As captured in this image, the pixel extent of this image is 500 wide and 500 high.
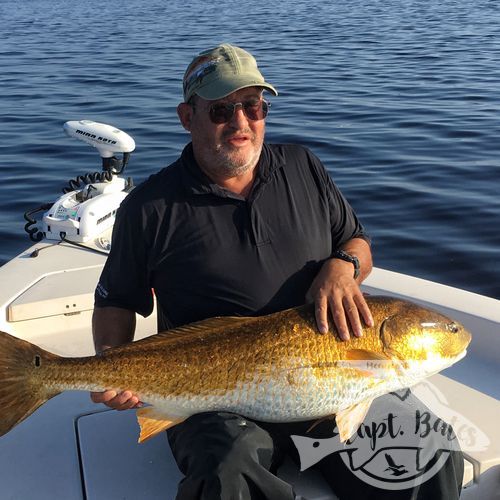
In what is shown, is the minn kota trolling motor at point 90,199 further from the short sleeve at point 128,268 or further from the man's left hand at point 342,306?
the man's left hand at point 342,306

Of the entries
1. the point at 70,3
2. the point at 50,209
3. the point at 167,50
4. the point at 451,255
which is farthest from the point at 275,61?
the point at 70,3

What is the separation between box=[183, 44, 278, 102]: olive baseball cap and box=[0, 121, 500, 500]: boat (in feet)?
5.05

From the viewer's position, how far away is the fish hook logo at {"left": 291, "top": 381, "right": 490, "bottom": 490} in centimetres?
289

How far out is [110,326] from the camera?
328cm

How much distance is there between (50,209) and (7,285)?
81 centimetres

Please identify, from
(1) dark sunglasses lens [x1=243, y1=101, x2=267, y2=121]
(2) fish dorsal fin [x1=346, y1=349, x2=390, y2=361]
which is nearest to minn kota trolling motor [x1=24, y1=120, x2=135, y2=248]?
(1) dark sunglasses lens [x1=243, y1=101, x2=267, y2=121]

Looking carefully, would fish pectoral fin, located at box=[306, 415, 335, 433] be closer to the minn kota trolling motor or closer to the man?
the man

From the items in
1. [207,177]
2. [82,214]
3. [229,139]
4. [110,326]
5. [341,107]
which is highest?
[229,139]

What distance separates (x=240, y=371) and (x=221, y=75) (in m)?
1.26

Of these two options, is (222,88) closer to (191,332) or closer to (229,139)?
(229,139)

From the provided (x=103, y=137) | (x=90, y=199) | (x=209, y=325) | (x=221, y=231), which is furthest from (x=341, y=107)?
(x=209, y=325)

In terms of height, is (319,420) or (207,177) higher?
(207,177)

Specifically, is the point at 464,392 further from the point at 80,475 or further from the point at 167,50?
the point at 167,50

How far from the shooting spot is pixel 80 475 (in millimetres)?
3215
